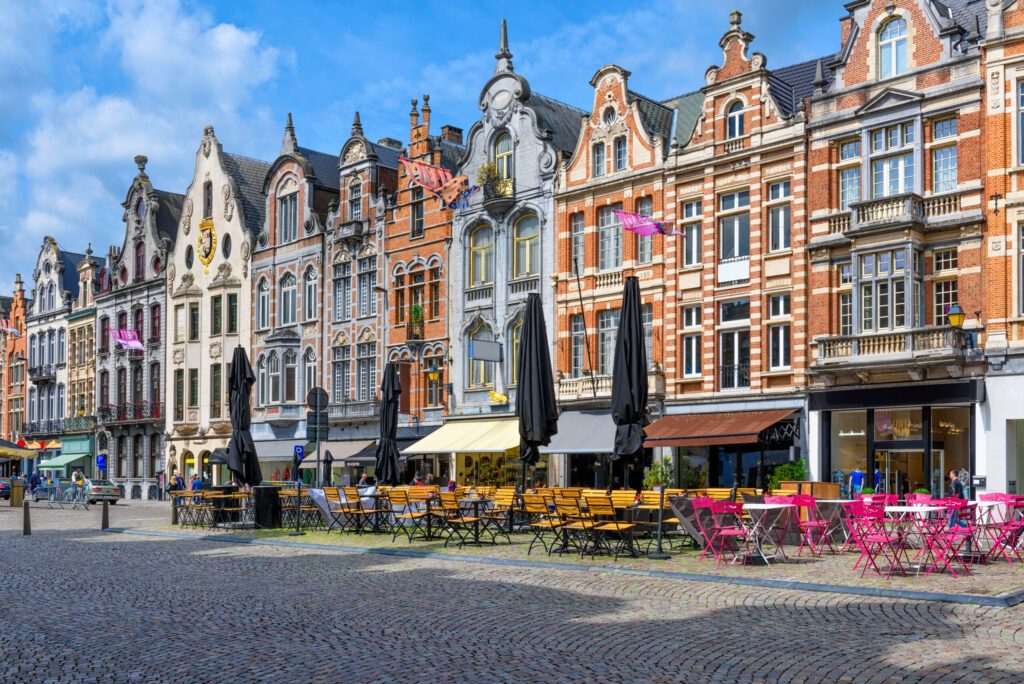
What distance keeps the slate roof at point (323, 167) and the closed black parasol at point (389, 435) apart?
68.6 ft

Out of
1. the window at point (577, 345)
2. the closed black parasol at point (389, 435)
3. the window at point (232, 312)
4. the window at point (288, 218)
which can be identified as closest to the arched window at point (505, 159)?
the window at point (577, 345)

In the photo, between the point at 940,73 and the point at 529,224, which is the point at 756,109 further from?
the point at 529,224

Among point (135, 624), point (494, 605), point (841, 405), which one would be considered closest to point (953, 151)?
point (841, 405)

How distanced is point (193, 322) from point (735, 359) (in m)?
30.2

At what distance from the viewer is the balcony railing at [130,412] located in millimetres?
55281

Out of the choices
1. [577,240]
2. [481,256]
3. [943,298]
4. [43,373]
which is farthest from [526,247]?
[43,373]

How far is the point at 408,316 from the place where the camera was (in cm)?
4169

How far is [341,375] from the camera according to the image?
147ft

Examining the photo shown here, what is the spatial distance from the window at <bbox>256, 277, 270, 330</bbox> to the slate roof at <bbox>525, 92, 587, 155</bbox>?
1582cm

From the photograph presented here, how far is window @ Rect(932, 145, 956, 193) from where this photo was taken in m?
27.4

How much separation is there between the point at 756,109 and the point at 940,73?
5.32 metres

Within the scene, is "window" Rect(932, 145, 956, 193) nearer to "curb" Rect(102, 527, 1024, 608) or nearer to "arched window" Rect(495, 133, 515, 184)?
"arched window" Rect(495, 133, 515, 184)

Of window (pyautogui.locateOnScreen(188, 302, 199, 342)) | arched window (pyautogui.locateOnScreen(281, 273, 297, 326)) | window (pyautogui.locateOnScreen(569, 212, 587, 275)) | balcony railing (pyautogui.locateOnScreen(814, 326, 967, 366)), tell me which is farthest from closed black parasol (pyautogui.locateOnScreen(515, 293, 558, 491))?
window (pyautogui.locateOnScreen(188, 302, 199, 342))

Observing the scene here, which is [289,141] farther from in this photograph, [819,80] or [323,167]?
[819,80]
